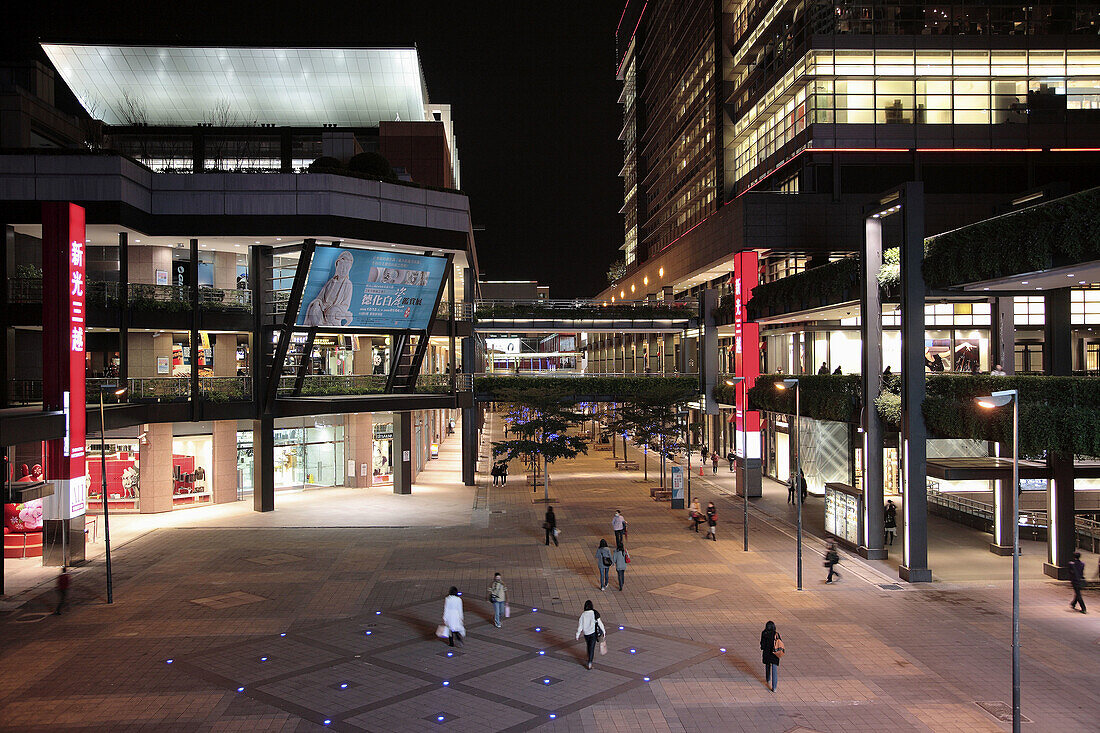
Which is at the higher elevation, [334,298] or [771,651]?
[334,298]

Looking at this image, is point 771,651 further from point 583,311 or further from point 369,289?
point 583,311

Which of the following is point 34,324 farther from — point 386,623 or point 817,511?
point 817,511

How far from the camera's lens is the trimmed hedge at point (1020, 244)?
59.6ft

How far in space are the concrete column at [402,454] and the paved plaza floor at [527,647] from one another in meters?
12.8

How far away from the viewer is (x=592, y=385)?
1876 inches

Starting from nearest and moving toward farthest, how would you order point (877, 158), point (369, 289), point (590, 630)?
point (590, 630), point (369, 289), point (877, 158)

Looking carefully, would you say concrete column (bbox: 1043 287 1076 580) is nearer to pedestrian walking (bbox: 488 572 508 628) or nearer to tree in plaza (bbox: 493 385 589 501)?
pedestrian walking (bbox: 488 572 508 628)

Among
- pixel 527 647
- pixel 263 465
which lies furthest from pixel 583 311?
pixel 527 647

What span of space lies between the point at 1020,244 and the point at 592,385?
29.7 meters

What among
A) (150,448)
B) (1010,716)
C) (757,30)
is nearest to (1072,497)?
(1010,716)

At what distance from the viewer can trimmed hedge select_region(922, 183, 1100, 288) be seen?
1817 centimetres

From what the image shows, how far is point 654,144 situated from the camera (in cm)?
9056

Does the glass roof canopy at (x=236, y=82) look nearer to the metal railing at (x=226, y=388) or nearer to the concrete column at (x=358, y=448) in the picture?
the metal railing at (x=226, y=388)

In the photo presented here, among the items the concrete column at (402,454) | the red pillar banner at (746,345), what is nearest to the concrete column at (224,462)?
the concrete column at (402,454)
